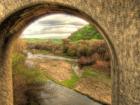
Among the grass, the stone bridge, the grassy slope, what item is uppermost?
the stone bridge

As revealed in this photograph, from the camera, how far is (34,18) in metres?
9.53

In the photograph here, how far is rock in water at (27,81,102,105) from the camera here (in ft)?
52.9

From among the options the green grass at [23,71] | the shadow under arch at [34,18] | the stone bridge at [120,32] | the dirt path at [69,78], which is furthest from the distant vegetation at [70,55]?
the stone bridge at [120,32]

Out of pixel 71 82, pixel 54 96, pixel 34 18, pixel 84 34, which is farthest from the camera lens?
pixel 84 34

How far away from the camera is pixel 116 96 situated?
7.34 m

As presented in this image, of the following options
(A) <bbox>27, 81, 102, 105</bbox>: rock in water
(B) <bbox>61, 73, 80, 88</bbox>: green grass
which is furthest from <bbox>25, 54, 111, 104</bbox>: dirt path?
(A) <bbox>27, 81, 102, 105</bbox>: rock in water

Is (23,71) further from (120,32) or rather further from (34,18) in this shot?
(120,32)

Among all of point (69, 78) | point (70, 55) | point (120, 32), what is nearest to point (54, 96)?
point (69, 78)

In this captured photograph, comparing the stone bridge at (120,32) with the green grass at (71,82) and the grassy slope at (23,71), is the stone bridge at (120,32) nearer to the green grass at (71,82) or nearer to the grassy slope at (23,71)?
the grassy slope at (23,71)

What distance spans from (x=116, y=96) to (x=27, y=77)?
28.5 feet

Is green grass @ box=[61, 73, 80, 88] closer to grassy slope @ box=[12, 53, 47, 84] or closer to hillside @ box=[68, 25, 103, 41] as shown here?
grassy slope @ box=[12, 53, 47, 84]

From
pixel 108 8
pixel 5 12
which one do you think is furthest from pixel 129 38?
pixel 5 12

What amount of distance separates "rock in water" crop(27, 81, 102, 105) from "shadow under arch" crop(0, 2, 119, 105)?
6.45 m

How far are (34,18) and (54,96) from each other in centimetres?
909
